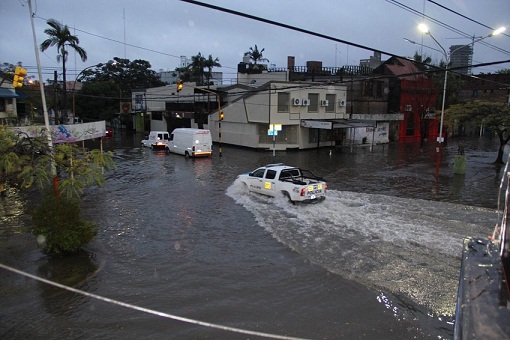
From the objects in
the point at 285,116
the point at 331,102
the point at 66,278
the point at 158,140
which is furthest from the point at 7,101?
the point at 66,278

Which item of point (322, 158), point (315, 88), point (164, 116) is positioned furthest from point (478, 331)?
point (164, 116)

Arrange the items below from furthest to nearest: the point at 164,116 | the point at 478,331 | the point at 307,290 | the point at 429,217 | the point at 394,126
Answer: the point at 164,116
the point at 394,126
the point at 429,217
the point at 307,290
the point at 478,331

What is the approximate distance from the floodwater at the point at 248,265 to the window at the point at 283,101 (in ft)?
63.5

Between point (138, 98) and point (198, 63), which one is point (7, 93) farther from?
point (198, 63)

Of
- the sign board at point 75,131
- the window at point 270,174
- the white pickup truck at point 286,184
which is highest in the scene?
the sign board at point 75,131

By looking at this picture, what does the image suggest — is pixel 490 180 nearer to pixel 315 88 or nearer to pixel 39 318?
pixel 315 88

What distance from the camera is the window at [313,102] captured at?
1601 inches

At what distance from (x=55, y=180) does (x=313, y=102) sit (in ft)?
107

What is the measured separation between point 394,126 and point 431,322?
4558 cm

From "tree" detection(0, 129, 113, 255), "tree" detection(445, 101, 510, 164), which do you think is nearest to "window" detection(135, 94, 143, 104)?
"tree" detection(445, 101, 510, 164)

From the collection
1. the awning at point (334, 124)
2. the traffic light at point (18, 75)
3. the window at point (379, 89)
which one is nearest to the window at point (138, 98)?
the awning at point (334, 124)

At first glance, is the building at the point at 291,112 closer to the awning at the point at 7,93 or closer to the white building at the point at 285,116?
the white building at the point at 285,116

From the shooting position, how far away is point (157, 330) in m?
7.43

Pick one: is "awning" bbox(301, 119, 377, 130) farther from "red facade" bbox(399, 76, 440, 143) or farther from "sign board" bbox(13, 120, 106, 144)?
"sign board" bbox(13, 120, 106, 144)
